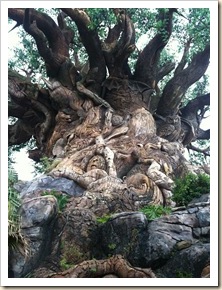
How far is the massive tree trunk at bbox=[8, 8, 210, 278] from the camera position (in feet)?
19.4

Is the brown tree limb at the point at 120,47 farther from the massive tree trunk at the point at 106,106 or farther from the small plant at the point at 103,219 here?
the small plant at the point at 103,219

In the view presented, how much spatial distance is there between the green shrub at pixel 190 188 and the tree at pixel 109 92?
61 cm

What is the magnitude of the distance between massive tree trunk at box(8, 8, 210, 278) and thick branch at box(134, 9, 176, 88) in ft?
0.04

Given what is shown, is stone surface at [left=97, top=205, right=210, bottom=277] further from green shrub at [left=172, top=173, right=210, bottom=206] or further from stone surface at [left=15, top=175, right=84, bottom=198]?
stone surface at [left=15, top=175, right=84, bottom=198]

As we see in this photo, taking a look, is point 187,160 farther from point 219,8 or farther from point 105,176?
point 219,8

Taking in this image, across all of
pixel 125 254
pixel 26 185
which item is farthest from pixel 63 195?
pixel 125 254

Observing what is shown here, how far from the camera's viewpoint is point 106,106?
21.7 feet

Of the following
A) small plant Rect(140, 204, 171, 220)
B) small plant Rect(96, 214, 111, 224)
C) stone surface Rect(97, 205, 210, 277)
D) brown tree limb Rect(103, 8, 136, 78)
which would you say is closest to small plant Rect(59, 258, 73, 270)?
stone surface Rect(97, 205, 210, 277)

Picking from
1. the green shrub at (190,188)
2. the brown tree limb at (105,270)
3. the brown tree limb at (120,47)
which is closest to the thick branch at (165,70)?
the brown tree limb at (120,47)

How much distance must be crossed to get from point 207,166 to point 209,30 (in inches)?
46.1

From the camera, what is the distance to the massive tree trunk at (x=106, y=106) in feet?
19.4

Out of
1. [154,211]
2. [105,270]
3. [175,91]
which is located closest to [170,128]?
[175,91]

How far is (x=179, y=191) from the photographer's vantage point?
5109mm

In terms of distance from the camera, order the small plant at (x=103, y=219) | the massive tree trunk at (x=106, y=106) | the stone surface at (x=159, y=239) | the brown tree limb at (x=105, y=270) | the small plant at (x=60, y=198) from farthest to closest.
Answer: the massive tree trunk at (x=106, y=106) → the small plant at (x=60, y=198) → the small plant at (x=103, y=219) → the stone surface at (x=159, y=239) → the brown tree limb at (x=105, y=270)
